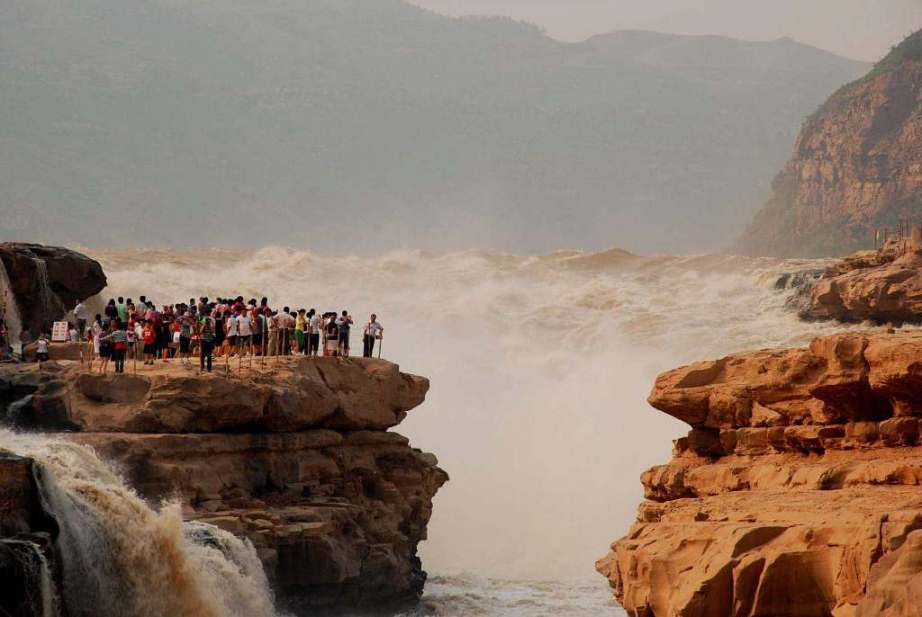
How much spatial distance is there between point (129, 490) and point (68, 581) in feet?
14.3

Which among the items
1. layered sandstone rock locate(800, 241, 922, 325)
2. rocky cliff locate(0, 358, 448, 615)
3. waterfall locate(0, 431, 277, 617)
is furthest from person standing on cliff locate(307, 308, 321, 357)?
layered sandstone rock locate(800, 241, 922, 325)

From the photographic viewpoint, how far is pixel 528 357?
6675 centimetres

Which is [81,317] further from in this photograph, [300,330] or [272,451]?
[272,451]

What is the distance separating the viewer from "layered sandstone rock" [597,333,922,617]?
2034 centimetres

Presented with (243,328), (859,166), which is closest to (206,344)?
(243,328)

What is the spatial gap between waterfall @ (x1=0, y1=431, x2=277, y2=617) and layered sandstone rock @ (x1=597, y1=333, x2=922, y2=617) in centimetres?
748

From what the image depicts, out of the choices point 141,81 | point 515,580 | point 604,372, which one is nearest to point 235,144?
point 141,81

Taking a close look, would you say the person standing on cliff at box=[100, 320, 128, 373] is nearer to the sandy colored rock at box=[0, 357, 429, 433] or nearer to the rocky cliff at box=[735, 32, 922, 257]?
the sandy colored rock at box=[0, 357, 429, 433]

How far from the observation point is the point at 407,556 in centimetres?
3941

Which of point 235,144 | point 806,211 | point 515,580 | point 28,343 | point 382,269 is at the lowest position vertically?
point 515,580

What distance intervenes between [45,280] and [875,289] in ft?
82.2

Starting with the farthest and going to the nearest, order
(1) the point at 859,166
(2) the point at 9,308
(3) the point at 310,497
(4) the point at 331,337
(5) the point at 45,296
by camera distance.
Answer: (1) the point at 859,166 → (5) the point at 45,296 → (2) the point at 9,308 → (4) the point at 331,337 → (3) the point at 310,497

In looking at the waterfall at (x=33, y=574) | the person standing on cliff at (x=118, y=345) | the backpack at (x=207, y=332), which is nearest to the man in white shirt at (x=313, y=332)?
the backpack at (x=207, y=332)

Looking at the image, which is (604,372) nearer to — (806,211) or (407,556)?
(407,556)
